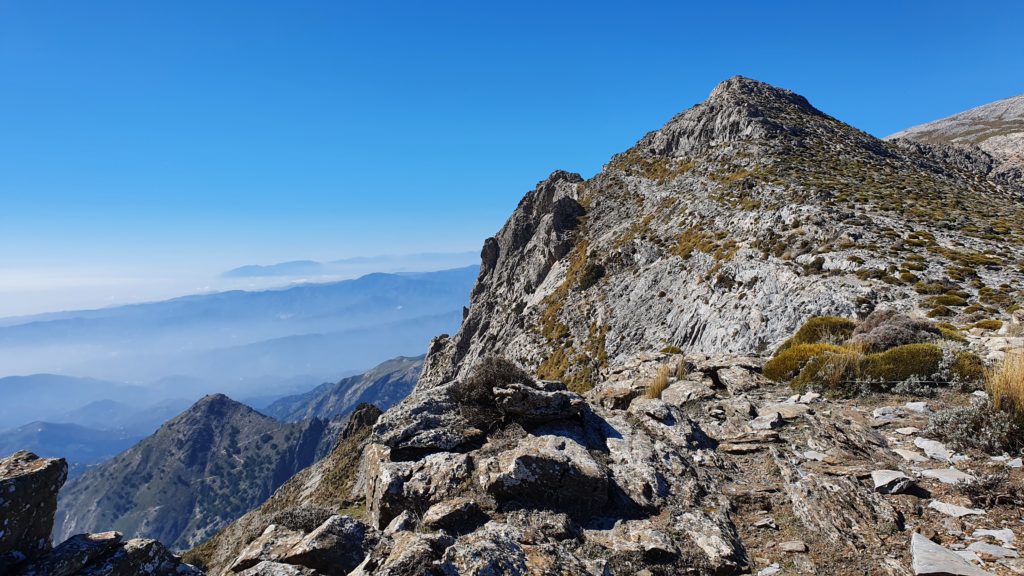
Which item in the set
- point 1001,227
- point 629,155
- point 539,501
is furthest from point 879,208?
point 629,155

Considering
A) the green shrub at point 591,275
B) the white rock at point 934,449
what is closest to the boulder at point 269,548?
the white rock at point 934,449

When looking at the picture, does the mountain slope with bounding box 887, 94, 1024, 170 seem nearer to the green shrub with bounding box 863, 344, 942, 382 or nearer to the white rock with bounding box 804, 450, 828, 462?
the green shrub with bounding box 863, 344, 942, 382

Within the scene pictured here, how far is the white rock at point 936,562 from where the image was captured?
5766 millimetres

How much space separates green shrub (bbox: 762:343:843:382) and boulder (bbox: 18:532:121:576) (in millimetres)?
17796

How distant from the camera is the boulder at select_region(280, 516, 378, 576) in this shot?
6.71 metres

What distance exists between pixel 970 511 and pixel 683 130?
81967mm

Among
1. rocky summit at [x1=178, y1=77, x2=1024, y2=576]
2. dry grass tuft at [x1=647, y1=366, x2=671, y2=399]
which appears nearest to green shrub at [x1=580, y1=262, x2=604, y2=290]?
rocky summit at [x1=178, y1=77, x2=1024, y2=576]

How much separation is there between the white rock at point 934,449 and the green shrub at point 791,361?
5.78 m

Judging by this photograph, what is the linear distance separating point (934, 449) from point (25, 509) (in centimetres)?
1584

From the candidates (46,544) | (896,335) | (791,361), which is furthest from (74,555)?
(896,335)

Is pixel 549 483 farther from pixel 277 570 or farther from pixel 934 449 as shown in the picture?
pixel 934 449

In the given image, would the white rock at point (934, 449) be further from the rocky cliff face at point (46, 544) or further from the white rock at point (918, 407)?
the rocky cliff face at point (46, 544)

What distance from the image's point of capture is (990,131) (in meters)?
150

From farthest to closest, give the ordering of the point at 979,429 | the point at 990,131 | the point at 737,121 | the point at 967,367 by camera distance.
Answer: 1. the point at 990,131
2. the point at 737,121
3. the point at 967,367
4. the point at 979,429
